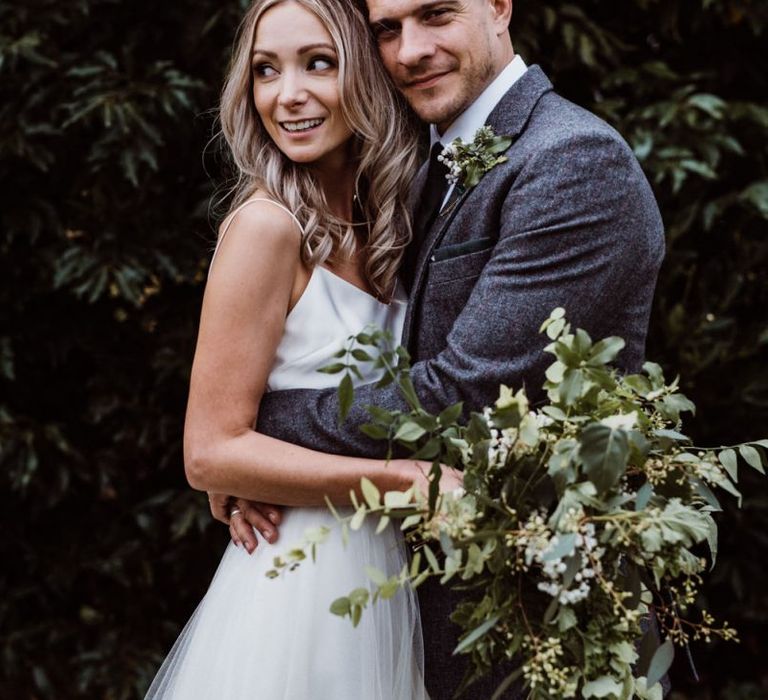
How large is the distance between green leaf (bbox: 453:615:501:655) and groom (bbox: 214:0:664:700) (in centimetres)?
50

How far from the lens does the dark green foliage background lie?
3.53 metres

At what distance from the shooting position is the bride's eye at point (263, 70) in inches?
95.9

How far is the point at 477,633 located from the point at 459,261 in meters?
0.84

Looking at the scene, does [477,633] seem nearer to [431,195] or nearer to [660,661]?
[660,661]

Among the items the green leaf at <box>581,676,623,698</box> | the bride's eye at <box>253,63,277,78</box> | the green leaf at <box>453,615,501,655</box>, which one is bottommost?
the green leaf at <box>581,676,623,698</box>

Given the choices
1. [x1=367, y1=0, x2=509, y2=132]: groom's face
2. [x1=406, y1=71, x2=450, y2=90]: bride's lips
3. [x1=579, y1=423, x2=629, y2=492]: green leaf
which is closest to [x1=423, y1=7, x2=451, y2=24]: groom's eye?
[x1=367, y1=0, x2=509, y2=132]: groom's face

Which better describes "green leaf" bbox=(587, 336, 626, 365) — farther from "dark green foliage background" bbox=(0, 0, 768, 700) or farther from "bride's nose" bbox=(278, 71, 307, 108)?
"dark green foliage background" bbox=(0, 0, 768, 700)

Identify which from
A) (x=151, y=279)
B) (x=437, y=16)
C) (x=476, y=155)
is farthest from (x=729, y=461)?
(x=151, y=279)

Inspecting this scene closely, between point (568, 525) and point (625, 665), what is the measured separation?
313mm

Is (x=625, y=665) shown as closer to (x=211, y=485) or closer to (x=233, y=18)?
(x=211, y=485)

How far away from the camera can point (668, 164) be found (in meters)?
3.44

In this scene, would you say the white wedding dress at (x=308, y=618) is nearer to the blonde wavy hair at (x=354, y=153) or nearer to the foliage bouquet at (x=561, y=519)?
the blonde wavy hair at (x=354, y=153)

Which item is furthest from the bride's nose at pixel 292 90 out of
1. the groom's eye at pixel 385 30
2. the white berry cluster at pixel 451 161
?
the white berry cluster at pixel 451 161

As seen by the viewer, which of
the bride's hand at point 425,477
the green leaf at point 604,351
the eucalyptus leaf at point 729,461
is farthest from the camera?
the bride's hand at point 425,477
